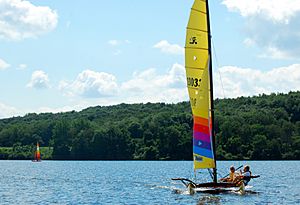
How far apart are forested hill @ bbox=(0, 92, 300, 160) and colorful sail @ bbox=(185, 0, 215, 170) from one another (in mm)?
99476

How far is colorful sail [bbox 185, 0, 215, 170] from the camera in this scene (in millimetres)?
42031

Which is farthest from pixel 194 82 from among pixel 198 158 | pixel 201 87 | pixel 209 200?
pixel 209 200

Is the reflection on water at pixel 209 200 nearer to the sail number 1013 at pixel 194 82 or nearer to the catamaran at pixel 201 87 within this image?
the catamaran at pixel 201 87

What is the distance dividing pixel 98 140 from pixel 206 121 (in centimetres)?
13222

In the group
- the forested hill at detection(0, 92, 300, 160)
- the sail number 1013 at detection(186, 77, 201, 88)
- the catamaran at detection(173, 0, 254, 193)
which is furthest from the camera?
the forested hill at detection(0, 92, 300, 160)

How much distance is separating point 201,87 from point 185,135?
113 m

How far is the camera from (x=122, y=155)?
170000mm

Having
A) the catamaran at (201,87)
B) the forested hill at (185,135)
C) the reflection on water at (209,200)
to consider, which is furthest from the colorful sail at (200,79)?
the forested hill at (185,135)

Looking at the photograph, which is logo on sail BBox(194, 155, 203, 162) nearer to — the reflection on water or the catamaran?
the catamaran

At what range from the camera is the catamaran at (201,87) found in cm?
4200

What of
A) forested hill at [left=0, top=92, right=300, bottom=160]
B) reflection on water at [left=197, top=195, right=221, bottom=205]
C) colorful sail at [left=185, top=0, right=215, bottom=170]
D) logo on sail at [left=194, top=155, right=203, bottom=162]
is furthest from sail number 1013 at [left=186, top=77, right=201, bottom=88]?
forested hill at [left=0, top=92, right=300, bottom=160]

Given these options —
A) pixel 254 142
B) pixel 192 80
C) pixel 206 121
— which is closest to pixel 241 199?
pixel 206 121

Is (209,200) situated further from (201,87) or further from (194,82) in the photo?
(194,82)

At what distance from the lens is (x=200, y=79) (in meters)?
42.6
